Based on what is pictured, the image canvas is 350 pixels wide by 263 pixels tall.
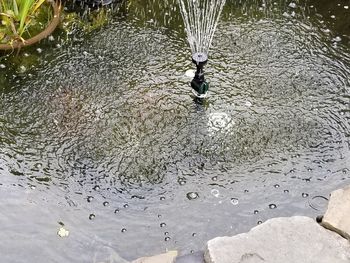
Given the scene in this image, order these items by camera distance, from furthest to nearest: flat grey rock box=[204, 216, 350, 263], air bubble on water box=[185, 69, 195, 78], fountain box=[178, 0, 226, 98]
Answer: fountain box=[178, 0, 226, 98] → air bubble on water box=[185, 69, 195, 78] → flat grey rock box=[204, 216, 350, 263]

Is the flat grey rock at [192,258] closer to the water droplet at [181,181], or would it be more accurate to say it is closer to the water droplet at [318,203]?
the water droplet at [181,181]

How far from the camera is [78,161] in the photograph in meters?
4.45

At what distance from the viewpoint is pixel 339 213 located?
3.71 meters

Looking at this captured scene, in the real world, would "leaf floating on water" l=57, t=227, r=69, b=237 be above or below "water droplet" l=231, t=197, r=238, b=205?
below

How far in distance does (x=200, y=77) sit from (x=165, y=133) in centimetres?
53

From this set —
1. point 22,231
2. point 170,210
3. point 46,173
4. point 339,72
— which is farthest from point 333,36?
point 22,231

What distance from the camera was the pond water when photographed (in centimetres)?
402

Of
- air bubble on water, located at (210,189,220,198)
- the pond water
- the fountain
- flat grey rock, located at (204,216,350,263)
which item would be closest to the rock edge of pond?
flat grey rock, located at (204,216,350,263)

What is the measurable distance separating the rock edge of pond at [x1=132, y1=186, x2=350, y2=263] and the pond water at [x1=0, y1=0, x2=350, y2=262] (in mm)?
349

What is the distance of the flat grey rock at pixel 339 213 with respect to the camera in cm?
362

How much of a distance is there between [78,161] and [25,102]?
0.81 m

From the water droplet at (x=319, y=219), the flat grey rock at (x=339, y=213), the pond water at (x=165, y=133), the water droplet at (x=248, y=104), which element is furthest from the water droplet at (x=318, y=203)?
the water droplet at (x=248, y=104)

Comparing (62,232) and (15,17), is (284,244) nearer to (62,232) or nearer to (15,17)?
(62,232)

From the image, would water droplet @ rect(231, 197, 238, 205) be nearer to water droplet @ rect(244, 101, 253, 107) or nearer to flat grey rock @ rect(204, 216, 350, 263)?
flat grey rock @ rect(204, 216, 350, 263)
